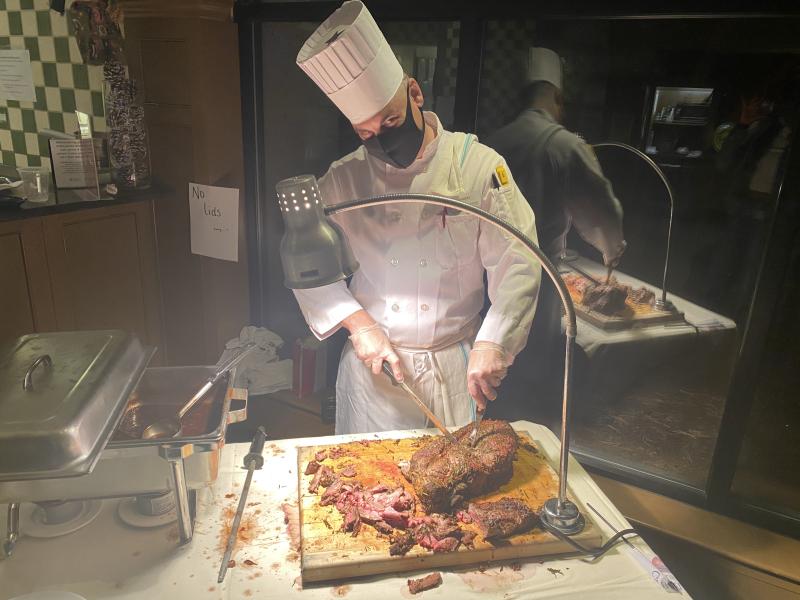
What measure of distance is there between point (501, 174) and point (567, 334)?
600 millimetres

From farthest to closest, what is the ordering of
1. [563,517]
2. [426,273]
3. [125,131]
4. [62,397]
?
[125,131]
[426,273]
[563,517]
[62,397]

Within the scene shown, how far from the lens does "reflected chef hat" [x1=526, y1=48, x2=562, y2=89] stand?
162cm

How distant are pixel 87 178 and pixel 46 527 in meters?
1.17

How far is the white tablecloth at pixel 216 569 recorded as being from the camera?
113 centimetres

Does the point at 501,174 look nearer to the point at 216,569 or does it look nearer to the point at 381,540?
the point at 381,540

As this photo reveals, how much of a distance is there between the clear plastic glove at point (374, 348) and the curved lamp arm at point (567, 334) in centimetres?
47

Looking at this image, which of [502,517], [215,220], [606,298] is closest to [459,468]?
[502,517]

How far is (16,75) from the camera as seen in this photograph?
278 centimetres

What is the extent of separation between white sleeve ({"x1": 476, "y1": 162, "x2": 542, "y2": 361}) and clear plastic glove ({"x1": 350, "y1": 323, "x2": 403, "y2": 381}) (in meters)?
0.26

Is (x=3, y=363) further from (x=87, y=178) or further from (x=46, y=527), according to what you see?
(x=87, y=178)

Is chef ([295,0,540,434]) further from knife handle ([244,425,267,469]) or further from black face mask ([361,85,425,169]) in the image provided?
knife handle ([244,425,267,469])

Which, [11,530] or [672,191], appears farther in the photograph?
[672,191]

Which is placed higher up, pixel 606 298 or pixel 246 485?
pixel 606 298

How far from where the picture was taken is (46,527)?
1.25m
